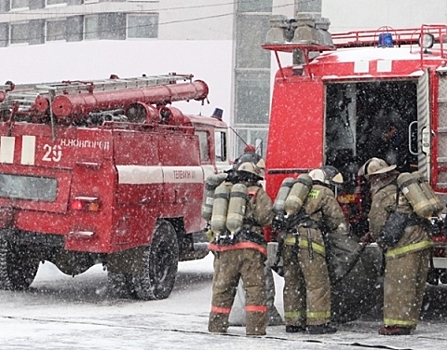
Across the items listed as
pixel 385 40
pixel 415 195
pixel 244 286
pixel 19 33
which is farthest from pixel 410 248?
pixel 19 33

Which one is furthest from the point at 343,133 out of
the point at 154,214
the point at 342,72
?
the point at 154,214

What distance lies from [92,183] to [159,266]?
1.67m

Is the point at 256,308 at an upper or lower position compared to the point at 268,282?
lower

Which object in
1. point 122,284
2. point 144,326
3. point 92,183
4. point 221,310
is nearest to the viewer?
point 221,310

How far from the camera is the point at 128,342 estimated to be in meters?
9.33

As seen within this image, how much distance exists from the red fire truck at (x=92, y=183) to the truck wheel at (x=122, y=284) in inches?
0.5

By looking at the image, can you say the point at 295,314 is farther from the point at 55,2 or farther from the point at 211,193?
the point at 55,2

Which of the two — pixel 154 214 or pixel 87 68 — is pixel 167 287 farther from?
pixel 87 68

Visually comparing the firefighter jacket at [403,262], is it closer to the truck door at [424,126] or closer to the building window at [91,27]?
the truck door at [424,126]

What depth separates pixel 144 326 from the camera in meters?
10.6

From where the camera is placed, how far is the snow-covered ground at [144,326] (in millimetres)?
9320

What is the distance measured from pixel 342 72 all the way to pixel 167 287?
373cm

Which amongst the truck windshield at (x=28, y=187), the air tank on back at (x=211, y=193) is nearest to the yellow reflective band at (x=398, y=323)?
the air tank on back at (x=211, y=193)

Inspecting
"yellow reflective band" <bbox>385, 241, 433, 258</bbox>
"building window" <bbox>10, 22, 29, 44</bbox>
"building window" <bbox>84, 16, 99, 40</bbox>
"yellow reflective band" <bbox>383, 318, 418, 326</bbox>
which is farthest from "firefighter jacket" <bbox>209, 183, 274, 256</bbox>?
"building window" <bbox>10, 22, 29, 44</bbox>
